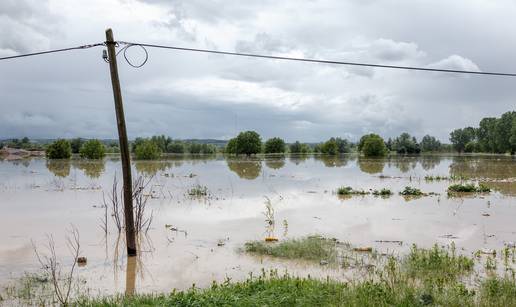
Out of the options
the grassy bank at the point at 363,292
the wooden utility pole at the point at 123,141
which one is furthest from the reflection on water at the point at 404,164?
the wooden utility pole at the point at 123,141

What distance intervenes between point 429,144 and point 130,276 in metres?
136

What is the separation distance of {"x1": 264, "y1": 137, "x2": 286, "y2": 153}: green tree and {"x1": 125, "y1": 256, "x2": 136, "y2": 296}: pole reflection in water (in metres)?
94.0

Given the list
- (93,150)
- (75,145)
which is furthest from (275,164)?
(75,145)

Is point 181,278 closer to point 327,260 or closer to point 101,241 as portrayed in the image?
point 327,260

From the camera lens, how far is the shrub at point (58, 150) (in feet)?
224

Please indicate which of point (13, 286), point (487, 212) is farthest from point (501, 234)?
point (13, 286)

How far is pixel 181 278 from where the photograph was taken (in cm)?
895

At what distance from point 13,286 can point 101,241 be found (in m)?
4.38

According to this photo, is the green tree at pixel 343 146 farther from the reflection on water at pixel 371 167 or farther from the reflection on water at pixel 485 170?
the reflection on water at pixel 485 170

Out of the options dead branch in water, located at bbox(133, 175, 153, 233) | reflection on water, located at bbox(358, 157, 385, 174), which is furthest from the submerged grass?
reflection on water, located at bbox(358, 157, 385, 174)

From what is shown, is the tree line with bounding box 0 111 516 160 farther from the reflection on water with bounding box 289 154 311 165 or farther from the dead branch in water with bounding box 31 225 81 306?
the dead branch in water with bounding box 31 225 81 306

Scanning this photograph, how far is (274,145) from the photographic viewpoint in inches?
4104

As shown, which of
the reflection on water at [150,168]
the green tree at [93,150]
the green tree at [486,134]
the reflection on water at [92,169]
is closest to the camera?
the reflection on water at [92,169]

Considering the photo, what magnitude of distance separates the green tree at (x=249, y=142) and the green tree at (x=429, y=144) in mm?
67862
